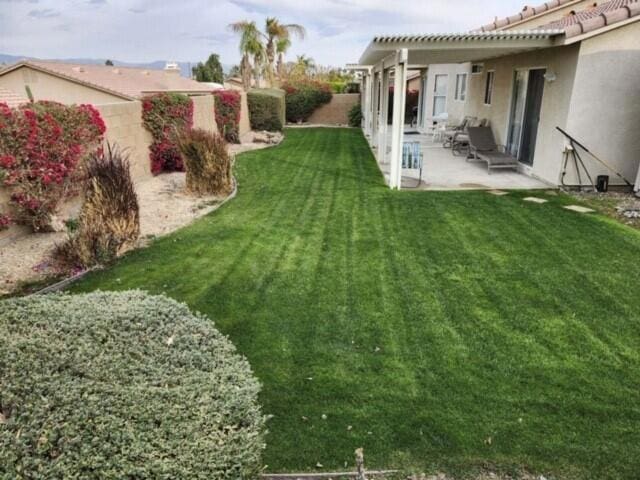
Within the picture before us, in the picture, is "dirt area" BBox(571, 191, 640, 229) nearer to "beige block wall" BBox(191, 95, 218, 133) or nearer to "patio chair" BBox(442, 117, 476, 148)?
"patio chair" BBox(442, 117, 476, 148)


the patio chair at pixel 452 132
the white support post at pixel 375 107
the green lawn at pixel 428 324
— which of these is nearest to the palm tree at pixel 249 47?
the white support post at pixel 375 107

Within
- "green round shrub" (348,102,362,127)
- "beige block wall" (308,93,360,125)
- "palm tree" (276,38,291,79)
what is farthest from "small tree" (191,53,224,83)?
"green round shrub" (348,102,362,127)

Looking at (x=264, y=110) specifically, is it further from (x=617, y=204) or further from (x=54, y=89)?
(x=617, y=204)

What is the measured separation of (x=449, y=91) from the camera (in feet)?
67.7

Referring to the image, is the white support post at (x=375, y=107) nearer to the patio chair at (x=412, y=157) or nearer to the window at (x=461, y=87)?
the window at (x=461, y=87)

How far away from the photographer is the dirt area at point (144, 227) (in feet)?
19.6

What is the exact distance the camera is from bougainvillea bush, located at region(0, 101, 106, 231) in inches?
265

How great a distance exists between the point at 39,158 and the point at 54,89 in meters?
12.4

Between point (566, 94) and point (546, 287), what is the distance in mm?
6099

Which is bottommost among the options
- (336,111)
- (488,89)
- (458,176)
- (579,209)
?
(579,209)

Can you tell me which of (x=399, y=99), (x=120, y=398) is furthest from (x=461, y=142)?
(x=120, y=398)

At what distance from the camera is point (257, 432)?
205cm

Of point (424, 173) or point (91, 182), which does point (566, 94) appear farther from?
point (91, 182)

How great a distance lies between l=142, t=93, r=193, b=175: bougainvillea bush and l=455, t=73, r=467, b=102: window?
38.4ft
